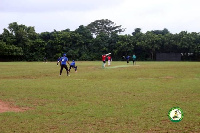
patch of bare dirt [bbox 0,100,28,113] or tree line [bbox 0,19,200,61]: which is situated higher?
tree line [bbox 0,19,200,61]

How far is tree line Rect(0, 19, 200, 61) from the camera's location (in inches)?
2621

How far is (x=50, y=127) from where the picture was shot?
656 centimetres

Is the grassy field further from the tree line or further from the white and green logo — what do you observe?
the tree line

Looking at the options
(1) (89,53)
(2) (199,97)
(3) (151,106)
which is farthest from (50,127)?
(1) (89,53)

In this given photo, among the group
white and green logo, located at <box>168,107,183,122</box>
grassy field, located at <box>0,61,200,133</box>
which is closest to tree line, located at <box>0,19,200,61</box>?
grassy field, located at <box>0,61,200,133</box>

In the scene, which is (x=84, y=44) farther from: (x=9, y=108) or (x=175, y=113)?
(x=175, y=113)

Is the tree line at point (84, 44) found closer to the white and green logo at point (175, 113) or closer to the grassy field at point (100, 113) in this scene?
the grassy field at point (100, 113)

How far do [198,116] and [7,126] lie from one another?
527cm

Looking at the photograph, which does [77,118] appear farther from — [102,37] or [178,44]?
[102,37]

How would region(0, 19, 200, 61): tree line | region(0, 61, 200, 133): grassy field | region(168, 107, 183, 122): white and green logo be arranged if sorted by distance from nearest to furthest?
region(168, 107, 183, 122): white and green logo < region(0, 61, 200, 133): grassy field < region(0, 19, 200, 61): tree line

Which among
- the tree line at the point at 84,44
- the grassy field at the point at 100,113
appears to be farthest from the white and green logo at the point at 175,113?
the tree line at the point at 84,44

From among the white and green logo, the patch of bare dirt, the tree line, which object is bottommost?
the patch of bare dirt

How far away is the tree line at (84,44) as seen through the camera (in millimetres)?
66562

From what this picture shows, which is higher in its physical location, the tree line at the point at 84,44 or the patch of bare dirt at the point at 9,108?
the tree line at the point at 84,44
